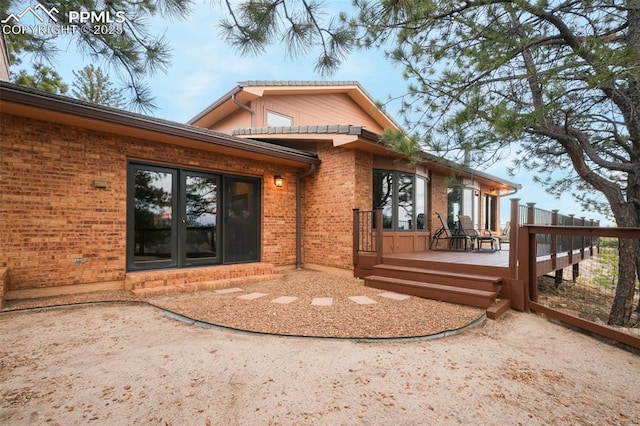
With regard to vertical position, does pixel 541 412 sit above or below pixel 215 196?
below

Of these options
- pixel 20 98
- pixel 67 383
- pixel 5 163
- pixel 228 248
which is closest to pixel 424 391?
pixel 67 383

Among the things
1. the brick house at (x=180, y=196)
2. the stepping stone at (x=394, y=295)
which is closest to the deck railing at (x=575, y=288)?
the stepping stone at (x=394, y=295)

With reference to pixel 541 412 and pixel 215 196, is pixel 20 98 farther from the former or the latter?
pixel 541 412

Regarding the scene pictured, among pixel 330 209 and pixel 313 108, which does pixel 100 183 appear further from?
pixel 313 108

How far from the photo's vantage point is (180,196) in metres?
5.82

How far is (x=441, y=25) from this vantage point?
147 inches

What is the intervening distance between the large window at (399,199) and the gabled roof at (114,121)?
2571mm

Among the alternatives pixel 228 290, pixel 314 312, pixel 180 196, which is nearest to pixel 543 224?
pixel 314 312

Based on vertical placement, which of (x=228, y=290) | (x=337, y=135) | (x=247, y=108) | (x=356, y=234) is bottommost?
(x=228, y=290)

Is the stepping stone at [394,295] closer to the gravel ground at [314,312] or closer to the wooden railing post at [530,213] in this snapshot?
the gravel ground at [314,312]

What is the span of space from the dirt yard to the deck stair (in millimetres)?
770

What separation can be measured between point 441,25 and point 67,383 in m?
5.26

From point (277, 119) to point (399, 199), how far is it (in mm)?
5031

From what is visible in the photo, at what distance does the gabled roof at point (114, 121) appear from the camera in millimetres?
3848
